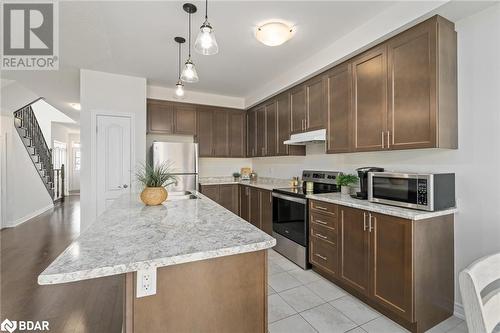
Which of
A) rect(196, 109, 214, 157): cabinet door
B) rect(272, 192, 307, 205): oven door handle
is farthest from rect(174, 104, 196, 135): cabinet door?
rect(272, 192, 307, 205): oven door handle

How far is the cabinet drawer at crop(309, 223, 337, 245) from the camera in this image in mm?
→ 2398

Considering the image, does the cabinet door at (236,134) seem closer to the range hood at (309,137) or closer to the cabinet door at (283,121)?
the cabinet door at (283,121)

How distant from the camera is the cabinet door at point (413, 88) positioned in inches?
71.7

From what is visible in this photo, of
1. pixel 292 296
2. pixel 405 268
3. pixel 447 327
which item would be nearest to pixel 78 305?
pixel 292 296

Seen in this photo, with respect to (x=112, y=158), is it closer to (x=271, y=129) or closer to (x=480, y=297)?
(x=271, y=129)

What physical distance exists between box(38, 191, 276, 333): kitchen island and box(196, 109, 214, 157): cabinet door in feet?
10.6

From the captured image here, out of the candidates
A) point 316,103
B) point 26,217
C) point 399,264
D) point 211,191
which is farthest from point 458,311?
point 26,217

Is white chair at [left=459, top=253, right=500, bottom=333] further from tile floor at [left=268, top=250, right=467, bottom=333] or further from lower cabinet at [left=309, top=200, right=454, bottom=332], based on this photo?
tile floor at [left=268, top=250, right=467, bottom=333]

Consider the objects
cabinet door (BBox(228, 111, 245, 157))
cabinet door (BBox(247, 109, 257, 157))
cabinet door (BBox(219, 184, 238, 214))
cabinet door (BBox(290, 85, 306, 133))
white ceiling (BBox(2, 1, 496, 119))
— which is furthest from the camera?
cabinet door (BBox(228, 111, 245, 157))

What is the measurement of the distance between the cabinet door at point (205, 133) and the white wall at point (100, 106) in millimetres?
1068

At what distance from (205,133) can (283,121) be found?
1.62 meters

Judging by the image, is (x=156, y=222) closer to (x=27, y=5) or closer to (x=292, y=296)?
(x=292, y=296)

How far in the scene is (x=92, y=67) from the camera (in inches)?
128

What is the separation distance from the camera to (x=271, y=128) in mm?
4035
